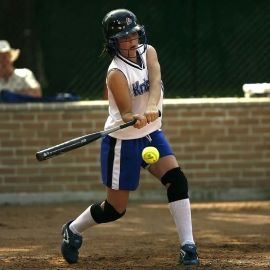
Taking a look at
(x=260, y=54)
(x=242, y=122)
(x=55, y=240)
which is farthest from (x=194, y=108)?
(x=55, y=240)

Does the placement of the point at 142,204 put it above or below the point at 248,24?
below

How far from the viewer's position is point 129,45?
700 centimetres

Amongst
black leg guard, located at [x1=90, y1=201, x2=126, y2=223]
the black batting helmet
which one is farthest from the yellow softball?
the black batting helmet

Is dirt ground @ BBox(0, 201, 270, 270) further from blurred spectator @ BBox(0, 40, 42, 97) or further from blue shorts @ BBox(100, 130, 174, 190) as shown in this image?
blurred spectator @ BBox(0, 40, 42, 97)

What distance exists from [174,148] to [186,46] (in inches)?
57.6

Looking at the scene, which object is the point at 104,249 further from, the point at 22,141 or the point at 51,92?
the point at 51,92

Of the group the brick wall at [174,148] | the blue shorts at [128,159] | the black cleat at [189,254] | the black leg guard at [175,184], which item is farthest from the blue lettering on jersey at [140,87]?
the brick wall at [174,148]

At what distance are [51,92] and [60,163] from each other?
1.35 metres

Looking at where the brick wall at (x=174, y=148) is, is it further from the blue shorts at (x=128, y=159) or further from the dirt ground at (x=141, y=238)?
the blue shorts at (x=128, y=159)

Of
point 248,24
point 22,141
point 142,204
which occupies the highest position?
point 248,24

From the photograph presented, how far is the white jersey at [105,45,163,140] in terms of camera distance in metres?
7.01

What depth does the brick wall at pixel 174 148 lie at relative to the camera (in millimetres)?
10852

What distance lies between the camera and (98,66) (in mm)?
11812

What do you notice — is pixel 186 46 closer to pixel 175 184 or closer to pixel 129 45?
pixel 129 45
